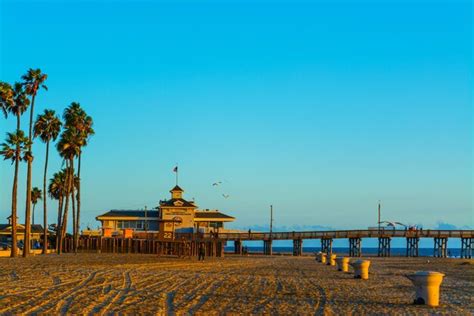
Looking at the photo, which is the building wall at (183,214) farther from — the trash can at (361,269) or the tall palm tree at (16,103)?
the trash can at (361,269)

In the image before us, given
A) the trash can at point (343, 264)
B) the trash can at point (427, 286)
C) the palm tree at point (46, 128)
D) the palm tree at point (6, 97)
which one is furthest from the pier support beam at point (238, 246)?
the trash can at point (427, 286)

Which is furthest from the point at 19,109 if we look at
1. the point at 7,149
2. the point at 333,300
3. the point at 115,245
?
the point at 333,300

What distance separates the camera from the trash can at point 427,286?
15.3m

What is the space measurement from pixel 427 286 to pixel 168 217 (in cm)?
6393

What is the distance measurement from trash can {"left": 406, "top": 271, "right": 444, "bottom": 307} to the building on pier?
60147mm

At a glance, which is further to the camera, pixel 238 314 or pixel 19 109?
pixel 19 109

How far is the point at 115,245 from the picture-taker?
199 feet

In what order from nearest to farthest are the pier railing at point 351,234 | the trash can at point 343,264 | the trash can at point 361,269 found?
the trash can at point 361,269, the trash can at point 343,264, the pier railing at point 351,234

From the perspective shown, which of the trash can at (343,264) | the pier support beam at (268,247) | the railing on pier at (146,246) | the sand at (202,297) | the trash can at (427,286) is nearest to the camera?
the sand at (202,297)

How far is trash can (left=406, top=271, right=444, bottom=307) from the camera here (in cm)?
1526

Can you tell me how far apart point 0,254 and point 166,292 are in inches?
1488

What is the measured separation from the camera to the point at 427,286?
15609 millimetres

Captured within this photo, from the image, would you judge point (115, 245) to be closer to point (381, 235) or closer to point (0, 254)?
point (0, 254)

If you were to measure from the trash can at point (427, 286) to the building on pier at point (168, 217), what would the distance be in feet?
197
